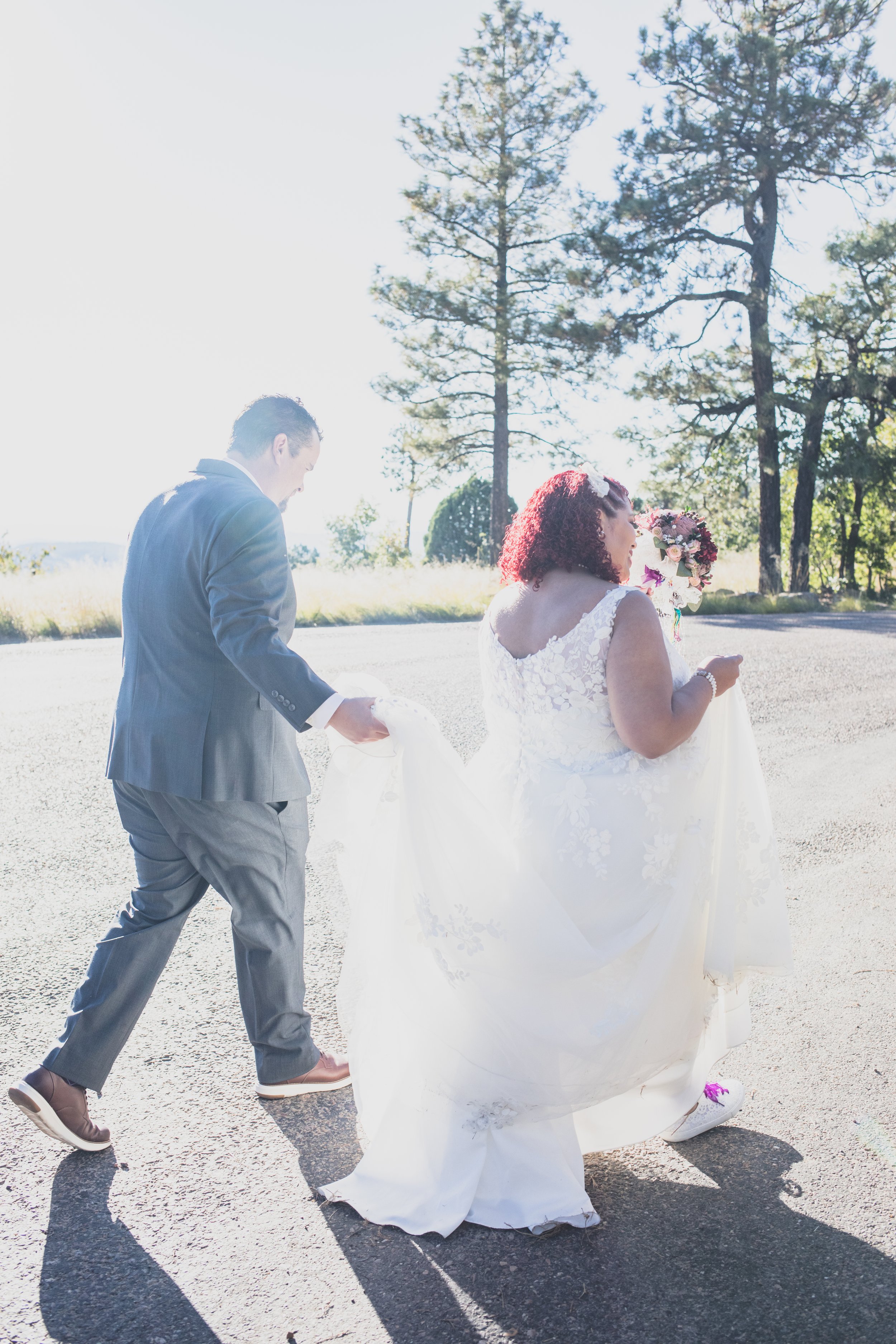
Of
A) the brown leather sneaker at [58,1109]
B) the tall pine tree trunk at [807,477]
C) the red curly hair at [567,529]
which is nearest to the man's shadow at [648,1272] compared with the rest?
the brown leather sneaker at [58,1109]

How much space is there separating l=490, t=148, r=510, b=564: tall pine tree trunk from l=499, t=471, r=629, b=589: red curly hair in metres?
22.8

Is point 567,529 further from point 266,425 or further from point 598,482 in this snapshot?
point 266,425

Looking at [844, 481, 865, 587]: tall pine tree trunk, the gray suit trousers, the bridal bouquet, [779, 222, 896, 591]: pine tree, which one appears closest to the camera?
the gray suit trousers

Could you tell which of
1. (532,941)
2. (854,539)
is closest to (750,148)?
(854,539)

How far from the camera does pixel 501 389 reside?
87.5 ft

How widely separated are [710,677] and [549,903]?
0.76 m

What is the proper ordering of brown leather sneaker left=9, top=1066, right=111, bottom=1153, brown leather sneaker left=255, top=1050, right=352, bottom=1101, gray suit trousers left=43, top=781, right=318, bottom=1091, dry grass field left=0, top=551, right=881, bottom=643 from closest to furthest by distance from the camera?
brown leather sneaker left=9, top=1066, right=111, bottom=1153 → gray suit trousers left=43, top=781, right=318, bottom=1091 → brown leather sneaker left=255, top=1050, right=352, bottom=1101 → dry grass field left=0, top=551, right=881, bottom=643

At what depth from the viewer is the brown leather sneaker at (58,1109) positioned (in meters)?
2.67

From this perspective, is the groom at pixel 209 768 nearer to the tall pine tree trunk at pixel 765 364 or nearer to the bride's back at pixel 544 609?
the bride's back at pixel 544 609

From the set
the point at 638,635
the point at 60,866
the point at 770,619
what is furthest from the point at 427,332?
the point at 638,635

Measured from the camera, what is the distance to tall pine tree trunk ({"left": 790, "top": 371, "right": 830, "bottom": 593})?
80.2 feet

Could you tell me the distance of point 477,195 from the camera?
25.6 meters

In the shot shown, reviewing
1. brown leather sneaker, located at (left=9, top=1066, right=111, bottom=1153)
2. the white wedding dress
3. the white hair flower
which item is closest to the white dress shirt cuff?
the white wedding dress

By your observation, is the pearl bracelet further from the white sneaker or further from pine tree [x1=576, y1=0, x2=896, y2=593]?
pine tree [x1=576, y1=0, x2=896, y2=593]
